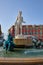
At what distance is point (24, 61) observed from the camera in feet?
7.84

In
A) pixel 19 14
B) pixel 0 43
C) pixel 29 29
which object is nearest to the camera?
pixel 19 14

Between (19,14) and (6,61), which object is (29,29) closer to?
(19,14)

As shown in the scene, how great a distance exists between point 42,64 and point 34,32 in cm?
3914

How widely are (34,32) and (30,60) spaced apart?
1542 inches

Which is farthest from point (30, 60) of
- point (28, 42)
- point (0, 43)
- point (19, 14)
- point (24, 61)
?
point (0, 43)

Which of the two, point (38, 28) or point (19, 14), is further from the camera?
point (38, 28)

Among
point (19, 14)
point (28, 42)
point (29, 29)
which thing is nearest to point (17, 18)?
point (19, 14)

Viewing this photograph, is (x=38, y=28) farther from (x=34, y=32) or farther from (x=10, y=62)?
(x=10, y=62)

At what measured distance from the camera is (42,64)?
2.41m

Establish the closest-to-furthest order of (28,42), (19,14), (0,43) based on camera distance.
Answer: (28,42), (19,14), (0,43)

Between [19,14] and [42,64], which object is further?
[19,14]

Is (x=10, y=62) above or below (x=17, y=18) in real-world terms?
below

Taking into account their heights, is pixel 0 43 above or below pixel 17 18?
below

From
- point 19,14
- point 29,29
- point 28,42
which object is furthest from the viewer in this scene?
point 29,29
